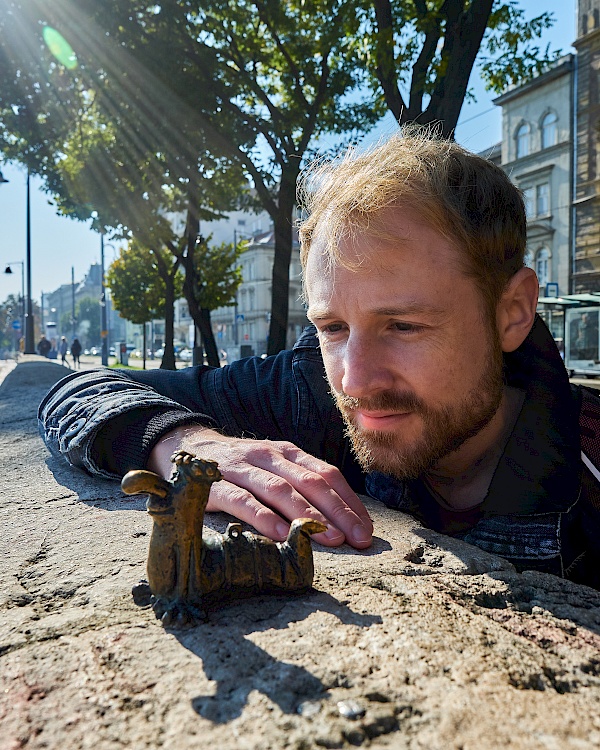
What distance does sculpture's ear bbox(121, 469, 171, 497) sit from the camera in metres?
0.95

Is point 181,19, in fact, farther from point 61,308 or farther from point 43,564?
point 61,308

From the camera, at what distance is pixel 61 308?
119062mm

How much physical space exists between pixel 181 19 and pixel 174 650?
1027cm

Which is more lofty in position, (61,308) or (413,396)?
(61,308)

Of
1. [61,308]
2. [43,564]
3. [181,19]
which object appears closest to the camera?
[43,564]

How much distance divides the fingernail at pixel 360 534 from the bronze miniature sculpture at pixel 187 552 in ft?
1.27

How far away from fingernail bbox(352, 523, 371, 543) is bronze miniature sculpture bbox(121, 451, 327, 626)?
1.27ft

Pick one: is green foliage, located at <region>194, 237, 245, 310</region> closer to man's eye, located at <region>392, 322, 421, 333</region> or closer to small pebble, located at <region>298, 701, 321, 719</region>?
man's eye, located at <region>392, 322, 421, 333</region>

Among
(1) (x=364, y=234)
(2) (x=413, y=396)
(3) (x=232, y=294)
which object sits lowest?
(2) (x=413, y=396)

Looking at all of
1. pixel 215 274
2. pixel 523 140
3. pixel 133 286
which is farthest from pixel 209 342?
pixel 523 140

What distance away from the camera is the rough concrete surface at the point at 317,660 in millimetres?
726

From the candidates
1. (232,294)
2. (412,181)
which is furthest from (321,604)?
(232,294)

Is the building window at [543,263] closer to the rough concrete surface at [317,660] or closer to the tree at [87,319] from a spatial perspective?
the rough concrete surface at [317,660]

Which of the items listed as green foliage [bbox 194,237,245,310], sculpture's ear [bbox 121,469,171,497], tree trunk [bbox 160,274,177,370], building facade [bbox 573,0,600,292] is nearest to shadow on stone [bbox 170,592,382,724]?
sculpture's ear [bbox 121,469,171,497]
